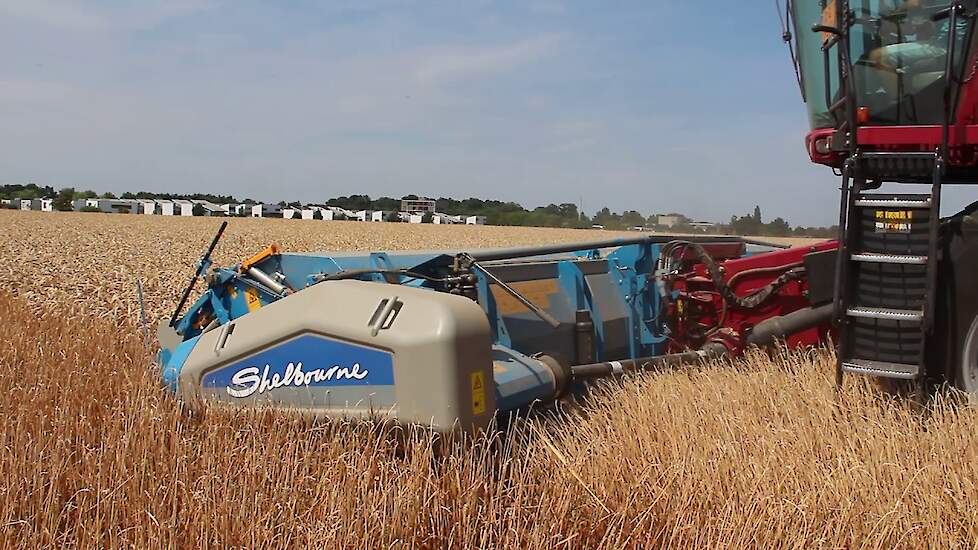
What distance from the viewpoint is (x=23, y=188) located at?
269ft

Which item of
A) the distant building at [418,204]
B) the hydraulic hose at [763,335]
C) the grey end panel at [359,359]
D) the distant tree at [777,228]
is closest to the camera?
the grey end panel at [359,359]

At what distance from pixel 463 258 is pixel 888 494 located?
1809 mm

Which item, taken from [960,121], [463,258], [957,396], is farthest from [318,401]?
[960,121]

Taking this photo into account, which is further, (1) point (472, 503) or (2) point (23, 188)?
(2) point (23, 188)

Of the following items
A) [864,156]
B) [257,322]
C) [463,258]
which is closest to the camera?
[257,322]

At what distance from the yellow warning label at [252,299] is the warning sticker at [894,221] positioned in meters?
2.66

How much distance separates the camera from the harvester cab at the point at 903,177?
9.65ft

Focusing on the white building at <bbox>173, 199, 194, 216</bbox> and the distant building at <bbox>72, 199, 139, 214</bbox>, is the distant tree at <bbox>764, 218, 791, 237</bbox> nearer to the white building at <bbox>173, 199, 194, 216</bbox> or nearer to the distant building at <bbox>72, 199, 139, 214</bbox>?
the white building at <bbox>173, 199, 194, 216</bbox>

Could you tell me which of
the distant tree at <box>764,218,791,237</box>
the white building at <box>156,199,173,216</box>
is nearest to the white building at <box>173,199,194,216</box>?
the white building at <box>156,199,173,216</box>

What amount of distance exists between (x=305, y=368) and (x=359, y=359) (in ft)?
0.75

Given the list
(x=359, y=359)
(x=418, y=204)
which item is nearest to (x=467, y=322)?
(x=359, y=359)

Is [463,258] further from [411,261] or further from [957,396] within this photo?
[957,396]

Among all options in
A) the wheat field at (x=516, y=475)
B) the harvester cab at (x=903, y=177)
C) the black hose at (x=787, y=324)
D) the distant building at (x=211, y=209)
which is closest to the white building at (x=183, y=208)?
the distant building at (x=211, y=209)

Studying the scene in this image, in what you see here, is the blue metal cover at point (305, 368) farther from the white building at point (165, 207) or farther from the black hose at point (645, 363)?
the white building at point (165, 207)
